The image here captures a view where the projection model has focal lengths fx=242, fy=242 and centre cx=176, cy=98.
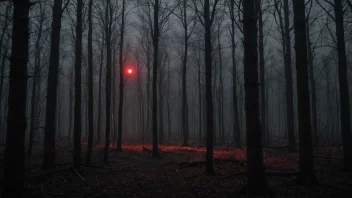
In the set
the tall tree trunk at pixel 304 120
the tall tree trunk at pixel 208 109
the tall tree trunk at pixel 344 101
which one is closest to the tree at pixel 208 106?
the tall tree trunk at pixel 208 109

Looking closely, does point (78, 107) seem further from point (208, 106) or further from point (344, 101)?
point (344, 101)

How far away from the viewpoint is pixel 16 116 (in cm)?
366

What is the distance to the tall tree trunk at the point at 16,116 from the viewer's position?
3.62m

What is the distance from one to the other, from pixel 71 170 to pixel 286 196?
660 cm

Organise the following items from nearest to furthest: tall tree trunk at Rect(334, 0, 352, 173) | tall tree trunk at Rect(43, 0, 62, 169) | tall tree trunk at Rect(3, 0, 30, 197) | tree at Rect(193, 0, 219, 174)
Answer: tall tree trunk at Rect(3, 0, 30, 197), tall tree trunk at Rect(334, 0, 352, 173), tree at Rect(193, 0, 219, 174), tall tree trunk at Rect(43, 0, 62, 169)

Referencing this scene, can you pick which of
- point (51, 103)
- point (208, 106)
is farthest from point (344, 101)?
point (51, 103)

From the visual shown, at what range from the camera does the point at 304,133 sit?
608 cm

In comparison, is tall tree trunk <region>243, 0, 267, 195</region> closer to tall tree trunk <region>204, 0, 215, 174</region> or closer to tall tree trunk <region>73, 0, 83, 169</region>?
tall tree trunk <region>204, 0, 215, 174</region>

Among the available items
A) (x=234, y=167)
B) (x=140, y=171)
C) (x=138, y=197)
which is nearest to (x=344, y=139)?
(x=234, y=167)

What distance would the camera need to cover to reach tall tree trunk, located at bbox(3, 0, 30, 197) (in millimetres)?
3625

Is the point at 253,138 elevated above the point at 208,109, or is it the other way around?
the point at 208,109

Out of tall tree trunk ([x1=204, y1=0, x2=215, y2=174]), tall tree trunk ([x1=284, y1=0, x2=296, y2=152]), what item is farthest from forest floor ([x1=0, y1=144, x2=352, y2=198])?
tall tree trunk ([x1=284, y1=0, x2=296, y2=152])

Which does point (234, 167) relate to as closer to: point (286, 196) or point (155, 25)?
point (286, 196)

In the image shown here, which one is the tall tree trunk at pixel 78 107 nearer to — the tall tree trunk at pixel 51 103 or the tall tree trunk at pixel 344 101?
the tall tree trunk at pixel 51 103
